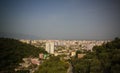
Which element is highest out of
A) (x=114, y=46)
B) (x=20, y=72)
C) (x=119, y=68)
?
(x=114, y=46)

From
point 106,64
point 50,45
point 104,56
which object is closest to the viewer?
point 106,64

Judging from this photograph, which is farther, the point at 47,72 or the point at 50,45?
the point at 50,45

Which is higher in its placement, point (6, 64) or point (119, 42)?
point (119, 42)

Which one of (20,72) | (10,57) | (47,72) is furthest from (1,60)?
(47,72)

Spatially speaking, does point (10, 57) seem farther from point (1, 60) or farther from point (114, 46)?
point (114, 46)

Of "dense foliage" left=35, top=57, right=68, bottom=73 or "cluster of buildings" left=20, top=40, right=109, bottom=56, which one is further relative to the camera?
"cluster of buildings" left=20, top=40, right=109, bottom=56

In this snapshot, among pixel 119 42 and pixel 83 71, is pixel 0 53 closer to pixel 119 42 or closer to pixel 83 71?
pixel 83 71

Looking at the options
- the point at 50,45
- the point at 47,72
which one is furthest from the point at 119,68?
the point at 50,45

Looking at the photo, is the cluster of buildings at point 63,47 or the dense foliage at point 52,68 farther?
the cluster of buildings at point 63,47

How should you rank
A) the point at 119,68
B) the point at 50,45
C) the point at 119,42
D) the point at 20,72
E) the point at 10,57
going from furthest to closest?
the point at 50,45
the point at 10,57
the point at 20,72
the point at 119,42
the point at 119,68

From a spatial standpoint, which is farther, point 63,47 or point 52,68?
point 63,47
